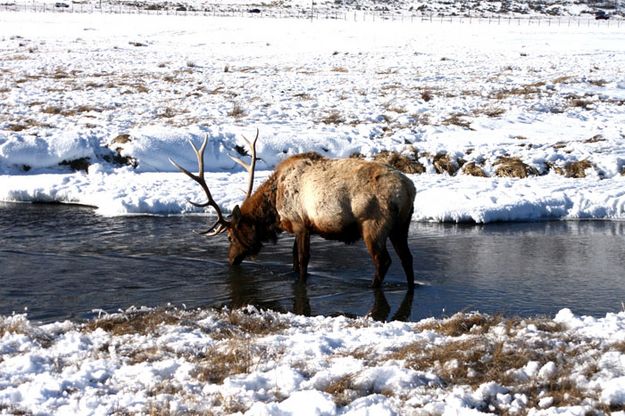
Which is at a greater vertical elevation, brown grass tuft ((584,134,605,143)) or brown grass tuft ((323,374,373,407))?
brown grass tuft ((323,374,373,407))

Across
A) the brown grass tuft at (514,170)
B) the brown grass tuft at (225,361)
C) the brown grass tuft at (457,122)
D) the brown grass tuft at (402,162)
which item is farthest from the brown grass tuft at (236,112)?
the brown grass tuft at (225,361)

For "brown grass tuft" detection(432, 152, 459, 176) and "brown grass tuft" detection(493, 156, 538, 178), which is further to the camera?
"brown grass tuft" detection(432, 152, 459, 176)

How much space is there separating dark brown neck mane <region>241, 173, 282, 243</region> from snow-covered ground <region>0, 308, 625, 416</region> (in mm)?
3466

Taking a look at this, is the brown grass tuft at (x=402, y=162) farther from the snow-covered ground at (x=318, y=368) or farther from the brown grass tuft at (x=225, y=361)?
the brown grass tuft at (x=225, y=361)

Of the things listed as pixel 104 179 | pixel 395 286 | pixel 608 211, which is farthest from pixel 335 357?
pixel 104 179

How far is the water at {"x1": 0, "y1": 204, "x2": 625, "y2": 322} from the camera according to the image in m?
9.09

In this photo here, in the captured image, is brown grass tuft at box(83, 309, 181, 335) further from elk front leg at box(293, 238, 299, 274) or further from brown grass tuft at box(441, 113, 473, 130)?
brown grass tuft at box(441, 113, 473, 130)

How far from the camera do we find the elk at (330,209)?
936 cm

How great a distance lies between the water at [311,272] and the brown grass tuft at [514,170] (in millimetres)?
3792

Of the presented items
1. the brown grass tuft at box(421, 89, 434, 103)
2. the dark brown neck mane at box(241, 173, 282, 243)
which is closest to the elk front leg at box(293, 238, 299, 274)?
the dark brown neck mane at box(241, 173, 282, 243)

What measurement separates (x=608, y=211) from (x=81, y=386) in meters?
11.2

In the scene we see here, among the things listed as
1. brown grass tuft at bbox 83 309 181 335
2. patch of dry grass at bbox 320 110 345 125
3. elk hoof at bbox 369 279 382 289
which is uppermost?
patch of dry grass at bbox 320 110 345 125

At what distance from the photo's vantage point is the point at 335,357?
20.2 ft

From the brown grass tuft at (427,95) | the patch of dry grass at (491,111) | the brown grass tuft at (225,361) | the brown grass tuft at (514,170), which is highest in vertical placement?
the brown grass tuft at (427,95)
